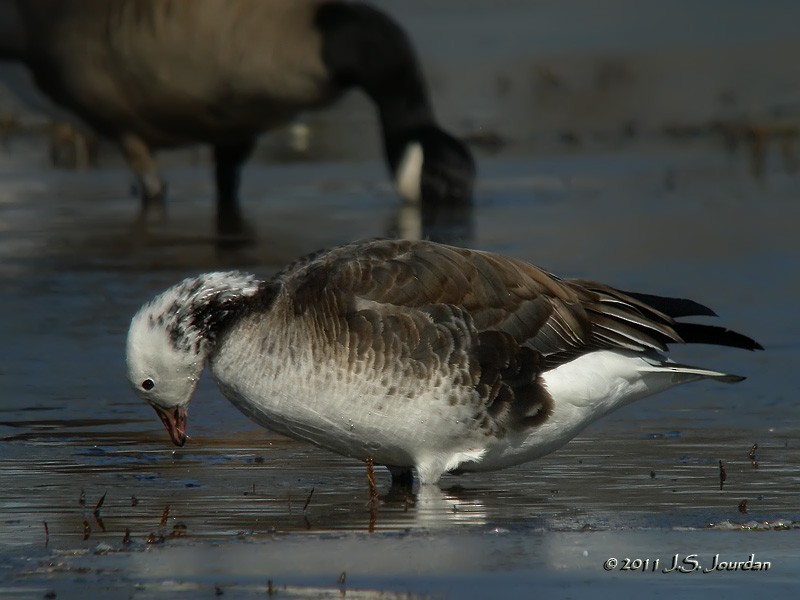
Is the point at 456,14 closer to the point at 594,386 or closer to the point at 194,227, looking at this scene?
the point at 194,227

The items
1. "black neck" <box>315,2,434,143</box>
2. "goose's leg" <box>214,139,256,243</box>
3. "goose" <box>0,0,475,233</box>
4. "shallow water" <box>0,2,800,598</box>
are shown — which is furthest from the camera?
"goose's leg" <box>214,139,256,243</box>

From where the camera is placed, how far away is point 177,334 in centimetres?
607

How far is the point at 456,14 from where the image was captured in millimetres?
22016

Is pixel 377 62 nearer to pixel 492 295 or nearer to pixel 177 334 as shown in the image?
pixel 492 295

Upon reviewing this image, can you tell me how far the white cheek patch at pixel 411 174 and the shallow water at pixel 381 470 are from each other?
0.71ft

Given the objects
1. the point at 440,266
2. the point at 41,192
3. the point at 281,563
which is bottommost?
the point at 41,192

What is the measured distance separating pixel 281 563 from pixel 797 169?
10.6m

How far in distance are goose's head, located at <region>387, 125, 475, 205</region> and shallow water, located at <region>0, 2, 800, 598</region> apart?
0.81 ft

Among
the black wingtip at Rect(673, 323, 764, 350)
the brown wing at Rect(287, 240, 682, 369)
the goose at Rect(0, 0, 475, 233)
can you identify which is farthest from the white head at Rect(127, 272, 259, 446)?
the goose at Rect(0, 0, 475, 233)

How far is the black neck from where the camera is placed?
44.7 ft

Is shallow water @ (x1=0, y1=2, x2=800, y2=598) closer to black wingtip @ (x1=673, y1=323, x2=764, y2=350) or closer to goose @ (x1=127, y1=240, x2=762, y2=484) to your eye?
goose @ (x1=127, y1=240, x2=762, y2=484)

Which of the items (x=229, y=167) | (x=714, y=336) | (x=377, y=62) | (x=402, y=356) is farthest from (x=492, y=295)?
(x=229, y=167)

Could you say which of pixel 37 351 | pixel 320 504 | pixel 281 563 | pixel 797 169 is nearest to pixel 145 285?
pixel 37 351

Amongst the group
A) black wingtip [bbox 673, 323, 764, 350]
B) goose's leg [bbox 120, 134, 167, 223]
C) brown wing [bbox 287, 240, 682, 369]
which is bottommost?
goose's leg [bbox 120, 134, 167, 223]
